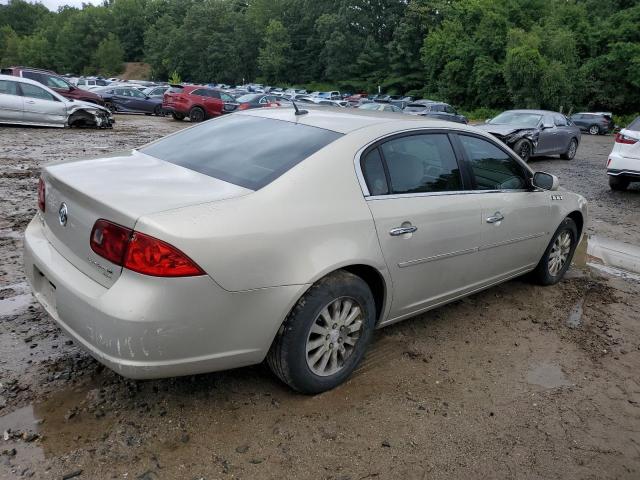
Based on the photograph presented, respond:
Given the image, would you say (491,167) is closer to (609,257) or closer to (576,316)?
(576,316)

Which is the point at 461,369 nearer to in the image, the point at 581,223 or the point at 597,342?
the point at 597,342

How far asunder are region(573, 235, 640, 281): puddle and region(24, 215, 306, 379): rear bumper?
4570 millimetres

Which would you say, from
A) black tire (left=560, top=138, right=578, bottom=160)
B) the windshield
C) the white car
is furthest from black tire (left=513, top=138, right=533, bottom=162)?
the white car

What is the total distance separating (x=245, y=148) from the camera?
11.1 ft

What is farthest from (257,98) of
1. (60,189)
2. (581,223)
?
(60,189)

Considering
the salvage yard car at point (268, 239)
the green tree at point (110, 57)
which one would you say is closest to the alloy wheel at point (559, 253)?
the salvage yard car at point (268, 239)

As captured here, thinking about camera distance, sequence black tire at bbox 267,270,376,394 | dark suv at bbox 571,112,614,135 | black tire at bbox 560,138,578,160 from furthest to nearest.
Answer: dark suv at bbox 571,112,614,135, black tire at bbox 560,138,578,160, black tire at bbox 267,270,376,394

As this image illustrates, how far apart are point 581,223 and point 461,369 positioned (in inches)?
105

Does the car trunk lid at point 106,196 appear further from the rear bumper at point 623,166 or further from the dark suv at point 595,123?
→ the dark suv at point 595,123

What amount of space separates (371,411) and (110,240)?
5.46 feet

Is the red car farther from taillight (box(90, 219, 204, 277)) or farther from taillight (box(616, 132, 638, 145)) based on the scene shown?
taillight (box(90, 219, 204, 277))

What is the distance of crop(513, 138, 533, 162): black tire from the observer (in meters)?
13.8

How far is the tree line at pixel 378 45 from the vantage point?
41844 mm

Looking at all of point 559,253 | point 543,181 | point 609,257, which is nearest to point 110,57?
point 609,257
